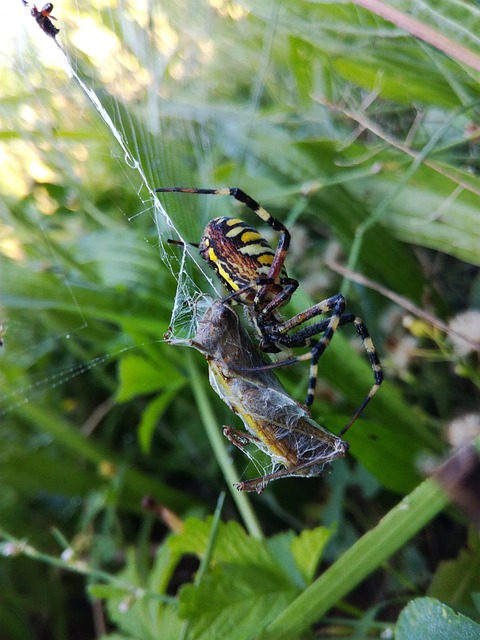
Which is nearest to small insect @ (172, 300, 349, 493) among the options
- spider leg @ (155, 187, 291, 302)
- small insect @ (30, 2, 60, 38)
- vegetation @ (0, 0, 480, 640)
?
vegetation @ (0, 0, 480, 640)


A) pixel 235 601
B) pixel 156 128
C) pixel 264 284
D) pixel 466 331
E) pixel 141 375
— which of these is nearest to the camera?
pixel 235 601

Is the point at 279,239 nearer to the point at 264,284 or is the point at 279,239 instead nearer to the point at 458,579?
the point at 264,284

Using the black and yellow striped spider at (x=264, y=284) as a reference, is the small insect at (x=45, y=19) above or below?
above

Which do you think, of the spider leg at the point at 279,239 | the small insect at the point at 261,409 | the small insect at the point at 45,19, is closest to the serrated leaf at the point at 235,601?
the small insect at the point at 261,409

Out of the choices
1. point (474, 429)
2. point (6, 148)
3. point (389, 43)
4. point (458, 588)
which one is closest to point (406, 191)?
point (389, 43)

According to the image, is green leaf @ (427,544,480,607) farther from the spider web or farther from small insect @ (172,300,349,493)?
the spider web

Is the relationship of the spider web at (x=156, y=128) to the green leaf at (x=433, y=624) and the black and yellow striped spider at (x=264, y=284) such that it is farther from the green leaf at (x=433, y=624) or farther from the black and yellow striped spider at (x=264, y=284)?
the green leaf at (x=433, y=624)

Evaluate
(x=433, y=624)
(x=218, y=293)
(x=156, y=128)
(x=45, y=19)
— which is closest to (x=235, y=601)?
(x=433, y=624)

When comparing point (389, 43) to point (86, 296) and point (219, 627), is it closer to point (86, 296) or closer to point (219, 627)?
point (86, 296)
